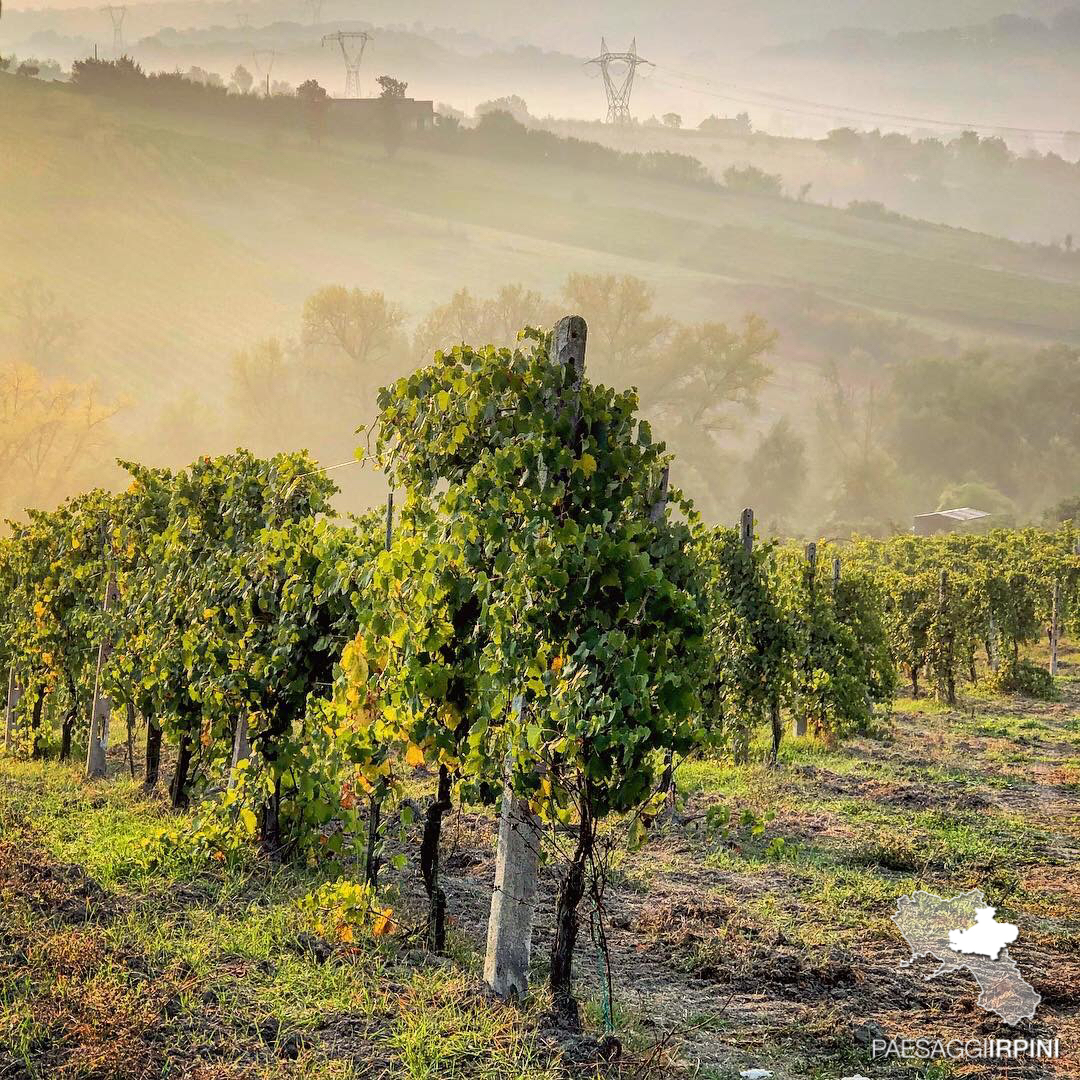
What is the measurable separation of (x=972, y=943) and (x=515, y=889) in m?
3.98

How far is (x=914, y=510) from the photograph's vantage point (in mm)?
100125

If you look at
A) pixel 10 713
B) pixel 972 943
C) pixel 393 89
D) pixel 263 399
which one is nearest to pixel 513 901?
pixel 972 943

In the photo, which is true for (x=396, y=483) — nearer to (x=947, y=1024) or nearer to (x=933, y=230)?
(x=947, y=1024)

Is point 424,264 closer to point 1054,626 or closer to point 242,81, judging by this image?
point 242,81

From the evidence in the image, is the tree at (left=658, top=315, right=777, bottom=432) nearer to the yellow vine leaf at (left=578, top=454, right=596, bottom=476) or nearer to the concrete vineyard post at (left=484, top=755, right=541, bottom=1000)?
the yellow vine leaf at (left=578, top=454, right=596, bottom=476)

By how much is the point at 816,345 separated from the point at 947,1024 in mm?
141017

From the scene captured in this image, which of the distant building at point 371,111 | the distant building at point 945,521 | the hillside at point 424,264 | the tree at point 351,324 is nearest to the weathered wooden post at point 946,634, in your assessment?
the distant building at point 945,521

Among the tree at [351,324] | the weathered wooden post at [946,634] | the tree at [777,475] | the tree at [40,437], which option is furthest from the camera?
the tree at [777,475]

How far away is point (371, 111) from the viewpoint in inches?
6969

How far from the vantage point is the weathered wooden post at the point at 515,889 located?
5.66 metres

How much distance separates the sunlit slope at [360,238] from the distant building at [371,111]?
15.4 feet

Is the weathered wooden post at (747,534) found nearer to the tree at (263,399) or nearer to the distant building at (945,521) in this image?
the distant building at (945,521)

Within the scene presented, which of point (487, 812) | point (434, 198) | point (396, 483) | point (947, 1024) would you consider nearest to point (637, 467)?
point (396, 483)

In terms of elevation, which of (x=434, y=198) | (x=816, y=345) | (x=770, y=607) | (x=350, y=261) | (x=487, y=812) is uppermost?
(x=434, y=198)
